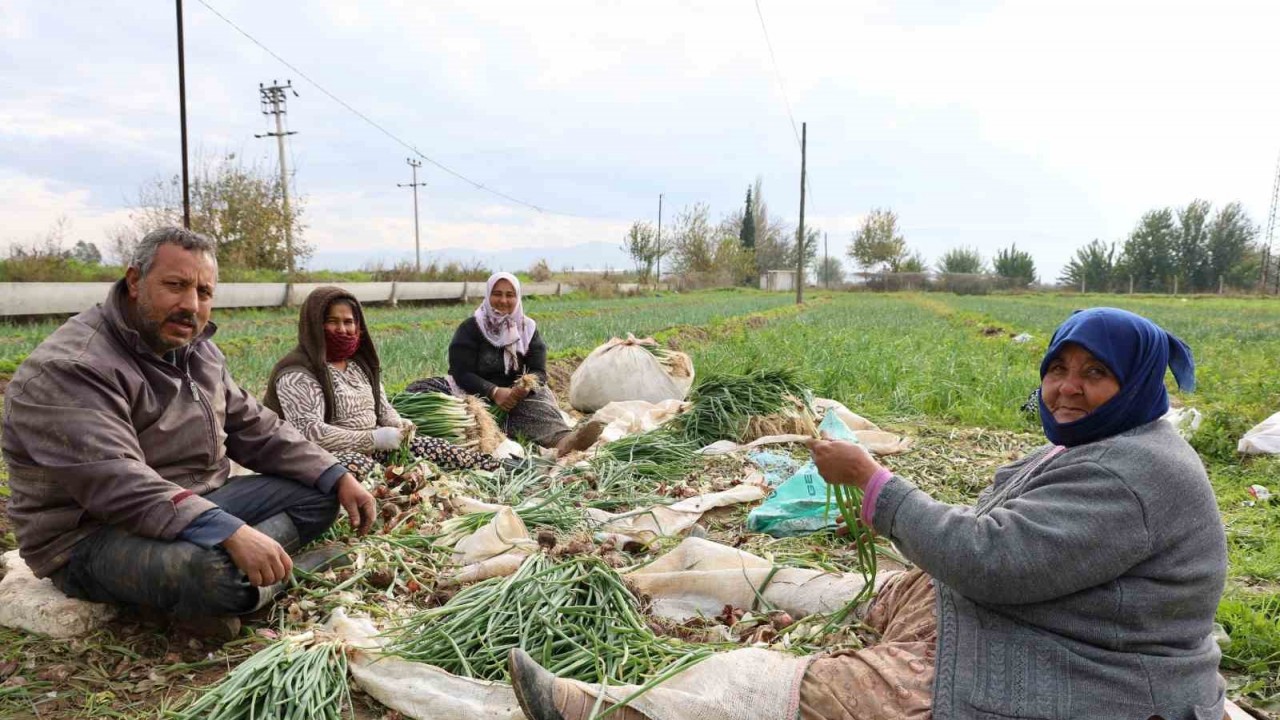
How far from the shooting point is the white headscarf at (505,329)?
16.5 ft

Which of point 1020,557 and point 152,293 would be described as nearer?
point 1020,557

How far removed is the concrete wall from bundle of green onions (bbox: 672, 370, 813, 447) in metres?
8.15

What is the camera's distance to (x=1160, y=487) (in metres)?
1.46

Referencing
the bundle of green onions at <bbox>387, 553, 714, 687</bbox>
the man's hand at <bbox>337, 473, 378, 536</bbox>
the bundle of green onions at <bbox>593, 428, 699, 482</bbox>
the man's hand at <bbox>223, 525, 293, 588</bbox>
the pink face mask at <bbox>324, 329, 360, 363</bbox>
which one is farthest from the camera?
the bundle of green onions at <bbox>593, 428, 699, 482</bbox>

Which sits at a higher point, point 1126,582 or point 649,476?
point 1126,582

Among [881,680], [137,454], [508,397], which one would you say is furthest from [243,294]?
[881,680]

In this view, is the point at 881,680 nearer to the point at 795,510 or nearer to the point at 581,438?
the point at 795,510

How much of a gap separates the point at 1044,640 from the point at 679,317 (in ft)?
50.0

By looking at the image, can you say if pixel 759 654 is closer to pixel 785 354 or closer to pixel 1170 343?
pixel 1170 343

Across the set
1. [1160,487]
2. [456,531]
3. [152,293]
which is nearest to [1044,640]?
[1160,487]

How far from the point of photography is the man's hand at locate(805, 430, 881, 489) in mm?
1728

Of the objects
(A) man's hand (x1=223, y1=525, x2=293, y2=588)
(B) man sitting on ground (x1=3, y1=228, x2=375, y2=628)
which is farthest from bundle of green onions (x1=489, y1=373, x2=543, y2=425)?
(A) man's hand (x1=223, y1=525, x2=293, y2=588)

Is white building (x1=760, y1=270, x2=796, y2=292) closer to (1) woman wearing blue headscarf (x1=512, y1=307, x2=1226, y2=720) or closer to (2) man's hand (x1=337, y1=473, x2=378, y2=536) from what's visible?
(2) man's hand (x1=337, y1=473, x2=378, y2=536)

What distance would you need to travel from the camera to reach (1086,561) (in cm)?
145
